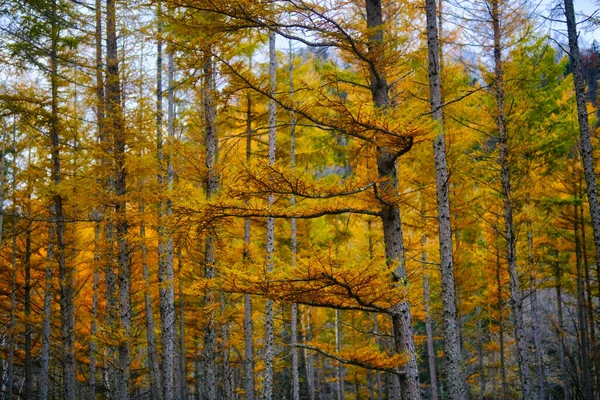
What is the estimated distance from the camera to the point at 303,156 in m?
16.5

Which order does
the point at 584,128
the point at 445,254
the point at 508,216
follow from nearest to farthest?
the point at 445,254
the point at 584,128
the point at 508,216

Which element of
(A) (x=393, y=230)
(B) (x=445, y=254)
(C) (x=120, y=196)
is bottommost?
(B) (x=445, y=254)

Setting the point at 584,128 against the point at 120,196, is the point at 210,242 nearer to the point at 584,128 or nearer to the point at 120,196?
the point at 120,196

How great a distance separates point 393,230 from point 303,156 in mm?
10526

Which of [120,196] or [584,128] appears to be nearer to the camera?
[584,128]

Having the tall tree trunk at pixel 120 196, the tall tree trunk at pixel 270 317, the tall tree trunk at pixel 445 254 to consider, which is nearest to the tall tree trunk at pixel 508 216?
the tall tree trunk at pixel 445 254

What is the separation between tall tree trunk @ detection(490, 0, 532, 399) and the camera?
10977 mm

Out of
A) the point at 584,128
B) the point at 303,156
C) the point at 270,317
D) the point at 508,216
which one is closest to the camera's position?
the point at 584,128

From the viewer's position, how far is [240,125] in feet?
50.0

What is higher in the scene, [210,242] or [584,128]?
[584,128]

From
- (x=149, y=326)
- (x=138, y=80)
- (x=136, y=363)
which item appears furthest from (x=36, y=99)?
(x=136, y=363)

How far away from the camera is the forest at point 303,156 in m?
5.45

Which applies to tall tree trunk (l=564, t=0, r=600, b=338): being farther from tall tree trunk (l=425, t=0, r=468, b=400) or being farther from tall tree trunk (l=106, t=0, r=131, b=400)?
tall tree trunk (l=106, t=0, r=131, b=400)

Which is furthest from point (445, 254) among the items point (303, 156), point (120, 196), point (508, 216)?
point (303, 156)
